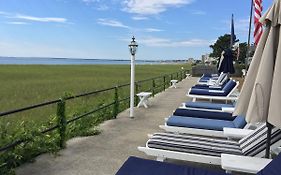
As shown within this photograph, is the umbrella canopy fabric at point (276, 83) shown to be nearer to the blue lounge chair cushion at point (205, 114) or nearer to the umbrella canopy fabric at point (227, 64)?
the blue lounge chair cushion at point (205, 114)

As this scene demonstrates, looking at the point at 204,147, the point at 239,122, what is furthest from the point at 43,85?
the point at 204,147

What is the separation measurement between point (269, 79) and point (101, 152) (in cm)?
326

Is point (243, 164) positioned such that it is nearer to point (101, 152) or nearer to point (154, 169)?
point (154, 169)

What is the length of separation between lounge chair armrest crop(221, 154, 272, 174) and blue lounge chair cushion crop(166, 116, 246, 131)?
6.79 ft

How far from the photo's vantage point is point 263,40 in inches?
134

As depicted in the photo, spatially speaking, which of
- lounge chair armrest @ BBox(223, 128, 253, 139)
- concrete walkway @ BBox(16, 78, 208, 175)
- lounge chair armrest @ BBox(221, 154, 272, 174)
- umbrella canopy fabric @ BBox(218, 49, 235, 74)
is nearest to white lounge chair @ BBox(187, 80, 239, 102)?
umbrella canopy fabric @ BBox(218, 49, 235, 74)

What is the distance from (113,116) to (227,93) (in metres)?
4.18

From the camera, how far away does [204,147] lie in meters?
4.38

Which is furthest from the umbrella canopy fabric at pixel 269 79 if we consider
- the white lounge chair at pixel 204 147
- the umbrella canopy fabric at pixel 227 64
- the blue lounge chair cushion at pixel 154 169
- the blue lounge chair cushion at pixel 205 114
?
the umbrella canopy fabric at pixel 227 64

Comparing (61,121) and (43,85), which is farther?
(43,85)

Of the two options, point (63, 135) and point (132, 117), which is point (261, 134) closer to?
point (63, 135)

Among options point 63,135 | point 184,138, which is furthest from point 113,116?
point 184,138

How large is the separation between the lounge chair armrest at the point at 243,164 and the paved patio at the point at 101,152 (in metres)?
1.71

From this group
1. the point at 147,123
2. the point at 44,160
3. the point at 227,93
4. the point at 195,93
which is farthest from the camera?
the point at 195,93
